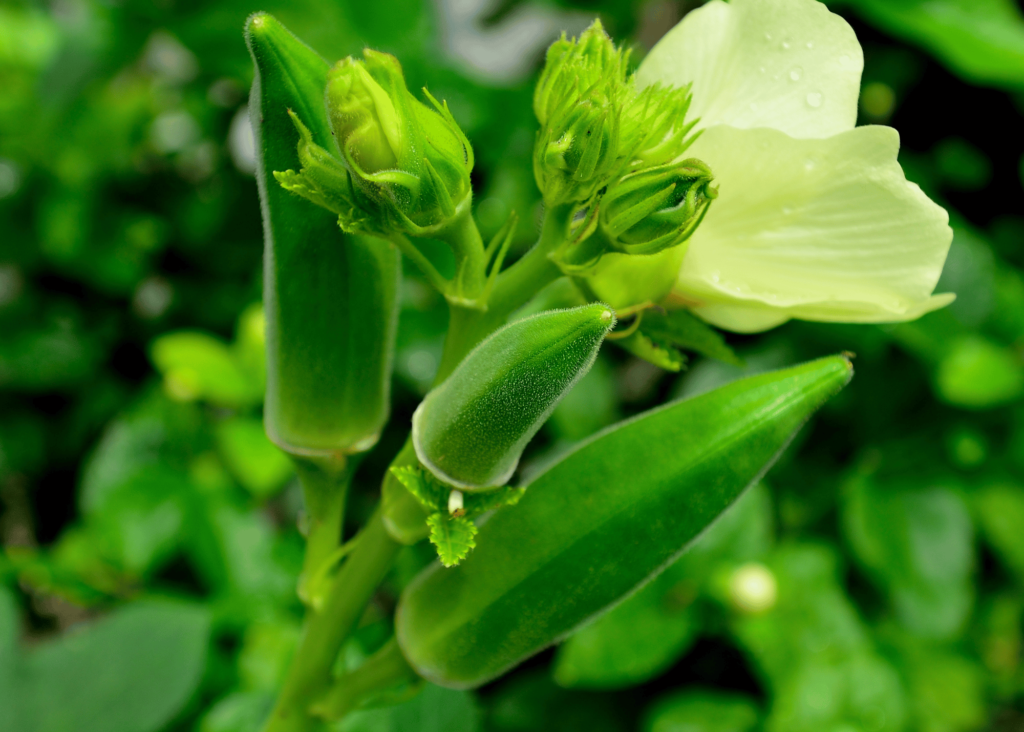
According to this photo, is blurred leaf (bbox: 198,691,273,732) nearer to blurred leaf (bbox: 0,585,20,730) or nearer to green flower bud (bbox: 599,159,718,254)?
blurred leaf (bbox: 0,585,20,730)

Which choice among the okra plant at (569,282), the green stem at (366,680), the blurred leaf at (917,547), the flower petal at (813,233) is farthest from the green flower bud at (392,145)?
the blurred leaf at (917,547)

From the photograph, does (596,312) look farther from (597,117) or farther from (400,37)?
(400,37)

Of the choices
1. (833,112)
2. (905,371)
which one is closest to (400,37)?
(905,371)

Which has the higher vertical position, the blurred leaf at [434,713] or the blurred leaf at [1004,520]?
the blurred leaf at [434,713]

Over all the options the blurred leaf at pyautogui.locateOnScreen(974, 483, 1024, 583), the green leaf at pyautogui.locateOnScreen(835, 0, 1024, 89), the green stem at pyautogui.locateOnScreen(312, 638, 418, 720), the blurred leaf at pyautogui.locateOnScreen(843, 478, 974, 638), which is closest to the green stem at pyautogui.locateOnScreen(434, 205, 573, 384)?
the green stem at pyautogui.locateOnScreen(312, 638, 418, 720)

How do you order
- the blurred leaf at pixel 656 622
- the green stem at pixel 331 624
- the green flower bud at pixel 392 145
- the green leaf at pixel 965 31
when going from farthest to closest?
the green leaf at pixel 965 31 → the blurred leaf at pixel 656 622 → the green stem at pixel 331 624 → the green flower bud at pixel 392 145

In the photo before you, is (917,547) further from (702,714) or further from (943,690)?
(702,714)

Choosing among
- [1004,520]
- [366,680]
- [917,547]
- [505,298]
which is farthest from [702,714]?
[505,298]

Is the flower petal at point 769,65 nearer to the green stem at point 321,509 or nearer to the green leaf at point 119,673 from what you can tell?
the green stem at point 321,509
